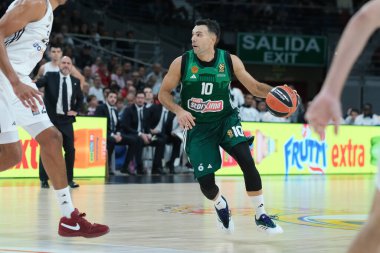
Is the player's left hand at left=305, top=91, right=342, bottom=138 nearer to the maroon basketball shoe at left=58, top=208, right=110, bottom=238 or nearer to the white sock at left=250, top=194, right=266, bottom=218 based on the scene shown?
the maroon basketball shoe at left=58, top=208, right=110, bottom=238

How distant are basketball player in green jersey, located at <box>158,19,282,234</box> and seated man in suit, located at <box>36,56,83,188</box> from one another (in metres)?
5.19

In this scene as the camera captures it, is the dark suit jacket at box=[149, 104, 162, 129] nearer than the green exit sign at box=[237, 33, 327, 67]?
Yes

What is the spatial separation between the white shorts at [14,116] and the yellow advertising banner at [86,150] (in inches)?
341

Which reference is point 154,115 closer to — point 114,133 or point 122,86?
point 114,133

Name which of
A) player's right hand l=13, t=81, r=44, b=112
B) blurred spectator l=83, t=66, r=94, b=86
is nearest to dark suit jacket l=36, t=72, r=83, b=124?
player's right hand l=13, t=81, r=44, b=112

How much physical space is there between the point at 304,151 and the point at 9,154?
1302 cm

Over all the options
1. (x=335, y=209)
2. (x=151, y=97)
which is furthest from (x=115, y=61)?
(x=335, y=209)

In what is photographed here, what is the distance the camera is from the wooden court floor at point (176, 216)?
7.26m

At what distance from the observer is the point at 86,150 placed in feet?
55.6

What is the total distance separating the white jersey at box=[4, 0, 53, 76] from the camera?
722 centimetres

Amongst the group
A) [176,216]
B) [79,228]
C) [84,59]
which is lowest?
[176,216]

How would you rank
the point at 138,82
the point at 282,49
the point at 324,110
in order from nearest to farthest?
the point at 324,110, the point at 138,82, the point at 282,49

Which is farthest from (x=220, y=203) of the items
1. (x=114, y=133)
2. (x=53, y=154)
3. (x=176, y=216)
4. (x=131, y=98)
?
(x=131, y=98)

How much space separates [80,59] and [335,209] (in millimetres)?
13327
